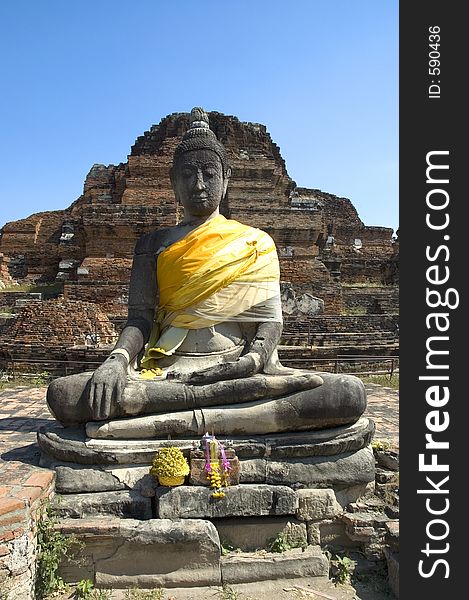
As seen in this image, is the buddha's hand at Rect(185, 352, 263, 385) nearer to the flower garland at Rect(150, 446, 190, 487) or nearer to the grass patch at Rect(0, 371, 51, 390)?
the flower garland at Rect(150, 446, 190, 487)

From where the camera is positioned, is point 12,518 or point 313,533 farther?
point 313,533

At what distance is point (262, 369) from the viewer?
13.4 feet

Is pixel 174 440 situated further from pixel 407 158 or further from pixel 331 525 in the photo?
pixel 407 158

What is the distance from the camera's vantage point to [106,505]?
132 inches

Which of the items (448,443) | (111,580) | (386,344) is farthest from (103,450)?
(386,344)

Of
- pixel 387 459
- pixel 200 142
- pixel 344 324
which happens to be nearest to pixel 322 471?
pixel 387 459

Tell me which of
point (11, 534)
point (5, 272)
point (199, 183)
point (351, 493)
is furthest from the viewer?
point (5, 272)

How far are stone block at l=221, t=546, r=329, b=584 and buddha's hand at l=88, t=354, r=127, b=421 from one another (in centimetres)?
123

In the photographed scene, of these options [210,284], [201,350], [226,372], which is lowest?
[226,372]

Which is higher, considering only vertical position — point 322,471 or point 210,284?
point 210,284

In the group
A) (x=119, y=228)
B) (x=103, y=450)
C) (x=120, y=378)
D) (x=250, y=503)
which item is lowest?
(x=250, y=503)

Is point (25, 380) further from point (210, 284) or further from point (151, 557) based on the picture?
point (151, 557)

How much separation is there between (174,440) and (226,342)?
0.96m

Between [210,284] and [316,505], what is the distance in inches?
71.4
